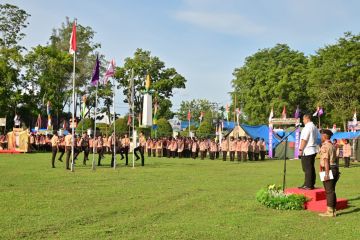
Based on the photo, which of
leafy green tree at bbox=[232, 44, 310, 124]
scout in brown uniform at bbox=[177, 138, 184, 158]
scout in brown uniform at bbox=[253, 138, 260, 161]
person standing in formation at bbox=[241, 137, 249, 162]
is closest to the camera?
person standing in formation at bbox=[241, 137, 249, 162]

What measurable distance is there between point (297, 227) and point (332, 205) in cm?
150

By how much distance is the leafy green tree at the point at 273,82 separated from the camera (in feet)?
186

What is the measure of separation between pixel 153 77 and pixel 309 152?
5135 centimetres

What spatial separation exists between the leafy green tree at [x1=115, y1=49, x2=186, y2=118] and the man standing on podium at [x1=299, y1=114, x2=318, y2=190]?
1950 inches

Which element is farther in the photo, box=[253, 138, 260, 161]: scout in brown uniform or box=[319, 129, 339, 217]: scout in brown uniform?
box=[253, 138, 260, 161]: scout in brown uniform

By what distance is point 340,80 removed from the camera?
4825cm

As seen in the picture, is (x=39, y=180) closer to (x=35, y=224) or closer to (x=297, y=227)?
(x=35, y=224)

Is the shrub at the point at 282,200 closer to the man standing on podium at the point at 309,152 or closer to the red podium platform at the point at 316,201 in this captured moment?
the red podium platform at the point at 316,201

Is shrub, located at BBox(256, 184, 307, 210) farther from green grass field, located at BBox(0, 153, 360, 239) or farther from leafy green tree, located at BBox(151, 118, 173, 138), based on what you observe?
leafy green tree, located at BBox(151, 118, 173, 138)

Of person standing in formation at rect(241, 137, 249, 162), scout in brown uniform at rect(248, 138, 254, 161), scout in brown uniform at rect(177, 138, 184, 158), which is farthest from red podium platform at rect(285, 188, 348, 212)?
scout in brown uniform at rect(177, 138, 184, 158)

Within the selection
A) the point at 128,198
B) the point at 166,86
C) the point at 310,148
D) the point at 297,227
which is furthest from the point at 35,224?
the point at 166,86

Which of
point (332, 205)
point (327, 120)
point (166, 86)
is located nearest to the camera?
point (332, 205)

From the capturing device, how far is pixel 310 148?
11.1 metres

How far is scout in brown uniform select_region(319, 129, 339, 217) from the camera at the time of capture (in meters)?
9.48
